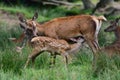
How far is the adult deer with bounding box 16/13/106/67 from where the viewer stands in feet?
45.9

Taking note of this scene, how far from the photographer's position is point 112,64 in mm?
10984

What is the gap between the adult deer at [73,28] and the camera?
14.0 meters

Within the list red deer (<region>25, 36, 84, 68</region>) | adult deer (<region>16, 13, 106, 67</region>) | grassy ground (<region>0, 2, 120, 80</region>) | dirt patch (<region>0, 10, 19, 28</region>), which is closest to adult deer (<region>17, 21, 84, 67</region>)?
red deer (<region>25, 36, 84, 68</region>)

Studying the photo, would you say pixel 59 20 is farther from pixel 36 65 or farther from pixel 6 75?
pixel 6 75

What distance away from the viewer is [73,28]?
14180 millimetres

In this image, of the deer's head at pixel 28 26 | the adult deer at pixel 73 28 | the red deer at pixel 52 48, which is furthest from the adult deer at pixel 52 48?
the deer's head at pixel 28 26

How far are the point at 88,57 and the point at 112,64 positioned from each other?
227 cm

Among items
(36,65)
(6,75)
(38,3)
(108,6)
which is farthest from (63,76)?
(38,3)

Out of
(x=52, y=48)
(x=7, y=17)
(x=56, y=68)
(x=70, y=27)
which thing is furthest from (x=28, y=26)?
(x=7, y=17)

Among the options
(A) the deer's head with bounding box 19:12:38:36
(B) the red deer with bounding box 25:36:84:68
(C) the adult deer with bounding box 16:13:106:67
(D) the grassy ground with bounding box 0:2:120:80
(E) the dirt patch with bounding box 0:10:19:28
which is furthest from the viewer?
(E) the dirt patch with bounding box 0:10:19:28

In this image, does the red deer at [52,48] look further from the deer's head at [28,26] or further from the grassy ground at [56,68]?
the deer's head at [28,26]

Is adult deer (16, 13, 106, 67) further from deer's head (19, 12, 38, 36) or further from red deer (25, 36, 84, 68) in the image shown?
red deer (25, 36, 84, 68)

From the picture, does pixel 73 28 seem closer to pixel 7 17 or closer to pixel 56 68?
pixel 56 68

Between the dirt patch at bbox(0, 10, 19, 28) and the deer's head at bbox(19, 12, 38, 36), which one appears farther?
the dirt patch at bbox(0, 10, 19, 28)
